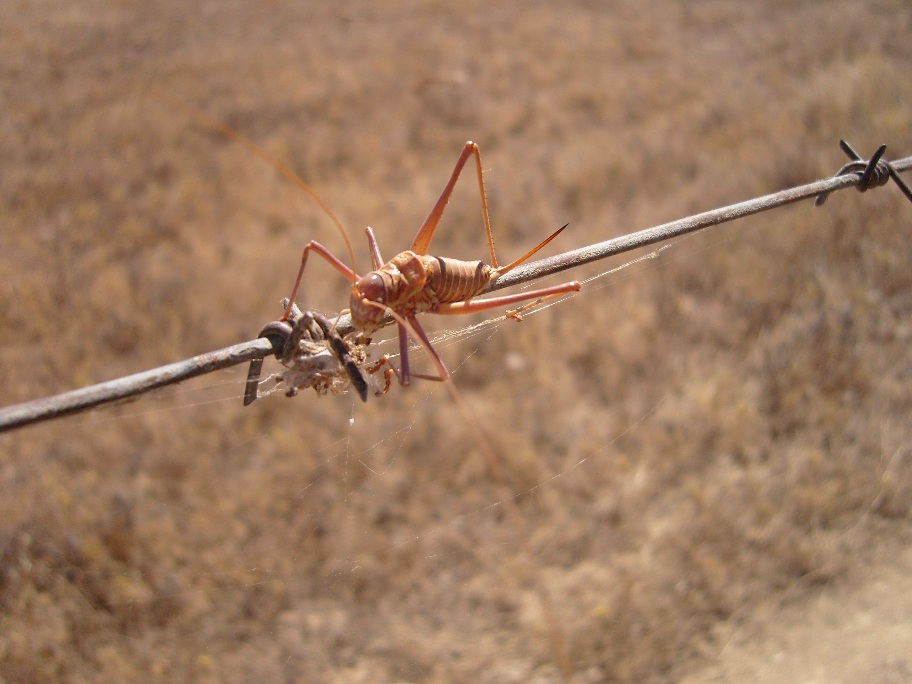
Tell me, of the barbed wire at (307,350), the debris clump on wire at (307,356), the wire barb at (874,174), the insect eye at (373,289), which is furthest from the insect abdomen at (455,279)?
the wire barb at (874,174)

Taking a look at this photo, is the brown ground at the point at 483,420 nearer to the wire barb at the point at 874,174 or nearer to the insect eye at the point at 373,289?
the insect eye at the point at 373,289

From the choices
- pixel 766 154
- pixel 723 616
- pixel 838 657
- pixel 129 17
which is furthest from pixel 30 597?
pixel 129 17

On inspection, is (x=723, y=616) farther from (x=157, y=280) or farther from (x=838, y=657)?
(x=157, y=280)

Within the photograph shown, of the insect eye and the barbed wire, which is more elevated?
the insect eye

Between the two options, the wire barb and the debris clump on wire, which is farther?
the wire barb

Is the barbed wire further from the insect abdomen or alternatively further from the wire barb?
the insect abdomen

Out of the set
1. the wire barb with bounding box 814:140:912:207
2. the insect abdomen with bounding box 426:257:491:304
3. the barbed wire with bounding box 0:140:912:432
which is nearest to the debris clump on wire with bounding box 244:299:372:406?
the barbed wire with bounding box 0:140:912:432
